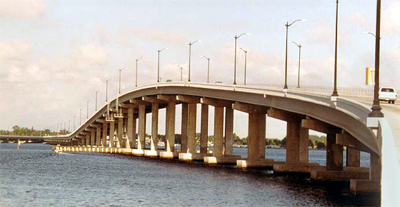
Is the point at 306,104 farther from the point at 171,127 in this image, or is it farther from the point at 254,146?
the point at 171,127

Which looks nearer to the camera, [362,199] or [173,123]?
[362,199]

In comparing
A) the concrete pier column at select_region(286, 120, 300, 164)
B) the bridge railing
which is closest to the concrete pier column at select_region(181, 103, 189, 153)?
the concrete pier column at select_region(286, 120, 300, 164)

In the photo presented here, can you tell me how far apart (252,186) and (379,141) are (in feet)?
91.9

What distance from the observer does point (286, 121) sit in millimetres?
86000

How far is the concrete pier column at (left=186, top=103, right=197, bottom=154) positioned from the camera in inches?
4641

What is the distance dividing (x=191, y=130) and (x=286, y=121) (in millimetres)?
34956

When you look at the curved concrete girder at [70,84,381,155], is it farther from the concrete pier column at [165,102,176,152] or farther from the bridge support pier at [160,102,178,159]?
the bridge support pier at [160,102,178,159]

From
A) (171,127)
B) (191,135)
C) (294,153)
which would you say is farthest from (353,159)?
(171,127)

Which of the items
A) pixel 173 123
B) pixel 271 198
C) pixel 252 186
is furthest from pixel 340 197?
pixel 173 123

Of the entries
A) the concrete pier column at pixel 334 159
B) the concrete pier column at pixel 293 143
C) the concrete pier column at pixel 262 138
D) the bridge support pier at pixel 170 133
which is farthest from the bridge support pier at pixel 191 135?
the concrete pier column at pixel 334 159

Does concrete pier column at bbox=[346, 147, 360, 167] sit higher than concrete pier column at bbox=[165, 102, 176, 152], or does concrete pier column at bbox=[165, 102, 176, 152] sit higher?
concrete pier column at bbox=[165, 102, 176, 152]

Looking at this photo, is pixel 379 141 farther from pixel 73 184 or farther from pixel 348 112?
pixel 73 184

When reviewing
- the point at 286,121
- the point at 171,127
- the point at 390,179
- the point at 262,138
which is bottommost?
the point at 390,179

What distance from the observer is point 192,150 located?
11819 centimetres
